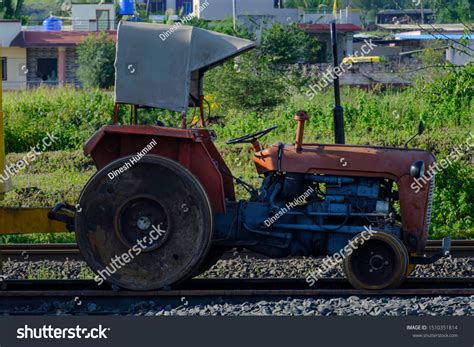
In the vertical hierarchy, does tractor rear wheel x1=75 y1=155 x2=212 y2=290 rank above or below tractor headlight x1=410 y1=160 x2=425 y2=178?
below

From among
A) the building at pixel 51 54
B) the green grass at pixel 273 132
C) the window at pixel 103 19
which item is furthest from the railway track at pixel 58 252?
the window at pixel 103 19

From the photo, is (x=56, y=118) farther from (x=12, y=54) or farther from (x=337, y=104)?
(x=12, y=54)

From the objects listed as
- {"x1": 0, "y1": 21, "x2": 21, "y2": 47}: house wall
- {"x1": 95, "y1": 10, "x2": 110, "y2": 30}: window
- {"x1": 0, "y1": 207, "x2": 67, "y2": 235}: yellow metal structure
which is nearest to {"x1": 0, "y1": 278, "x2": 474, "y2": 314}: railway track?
{"x1": 0, "y1": 207, "x2": 67, "y2": 235}: yellow metal structure

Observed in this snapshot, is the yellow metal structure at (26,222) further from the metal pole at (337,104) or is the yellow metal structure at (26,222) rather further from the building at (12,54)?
the building at (12,54)

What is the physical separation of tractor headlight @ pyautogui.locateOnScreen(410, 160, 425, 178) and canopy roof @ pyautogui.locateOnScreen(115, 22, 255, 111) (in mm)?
2026

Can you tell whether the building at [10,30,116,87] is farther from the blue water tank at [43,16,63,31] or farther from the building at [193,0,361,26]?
the building at [193,0,361,26]

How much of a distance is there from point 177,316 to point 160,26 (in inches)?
116

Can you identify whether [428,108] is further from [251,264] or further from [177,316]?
[177,316]

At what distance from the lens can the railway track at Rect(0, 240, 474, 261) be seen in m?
11.3

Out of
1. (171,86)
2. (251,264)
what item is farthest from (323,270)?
(171,86)

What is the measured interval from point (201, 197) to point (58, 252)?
10.0 feet

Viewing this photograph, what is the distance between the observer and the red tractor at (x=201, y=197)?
901 cm

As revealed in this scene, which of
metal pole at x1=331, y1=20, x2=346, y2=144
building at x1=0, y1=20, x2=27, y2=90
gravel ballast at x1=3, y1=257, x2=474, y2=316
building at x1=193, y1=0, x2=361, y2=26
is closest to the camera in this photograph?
gravel ballast at x1=3, y1=257, x2=474, y2=316

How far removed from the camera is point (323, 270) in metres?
10.4
